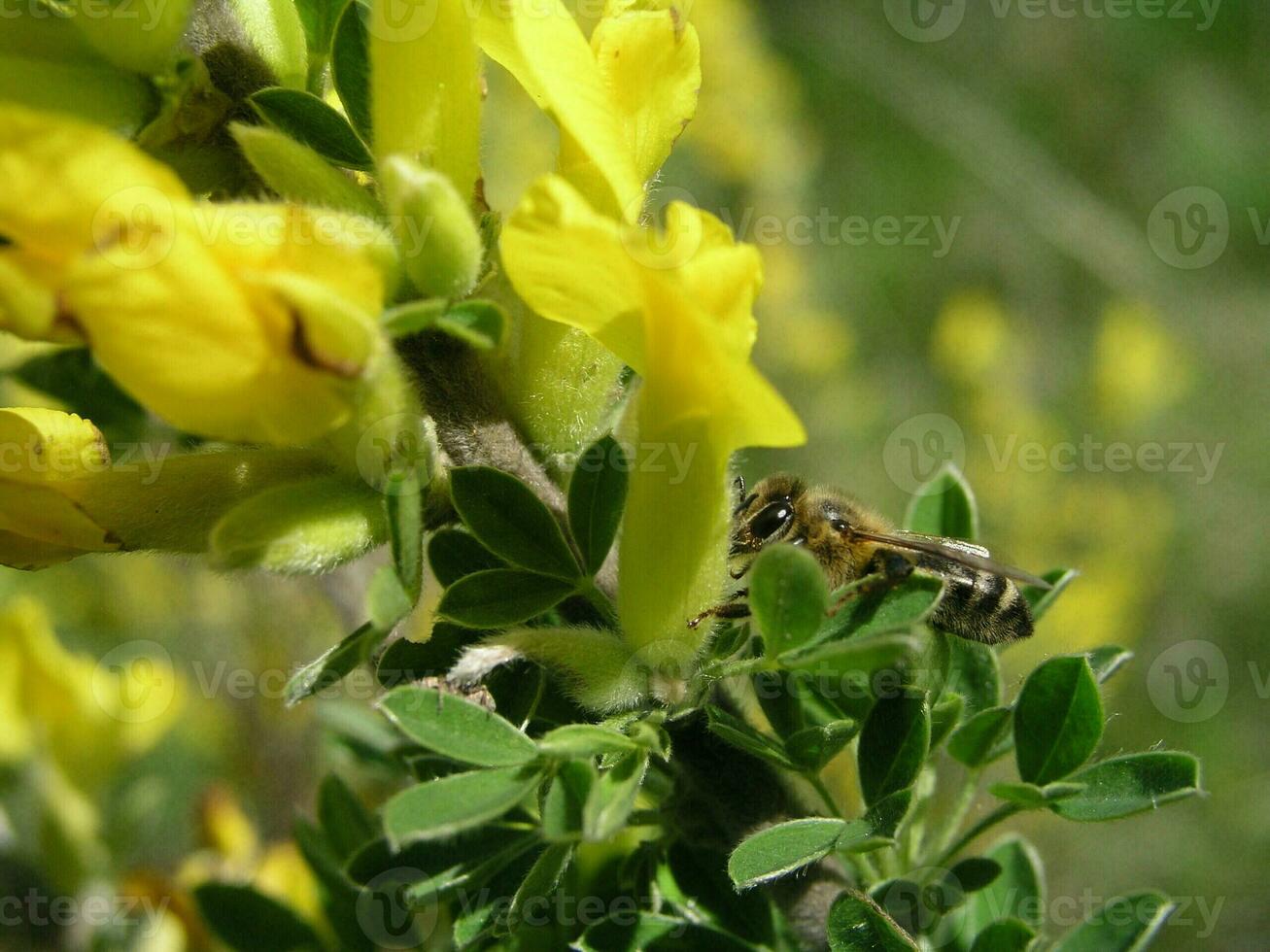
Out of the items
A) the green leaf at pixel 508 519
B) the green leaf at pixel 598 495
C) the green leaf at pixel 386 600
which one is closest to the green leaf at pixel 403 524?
the green leaf at pixel 386 600

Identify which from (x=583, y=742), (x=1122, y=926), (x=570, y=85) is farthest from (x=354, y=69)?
(x=1122, y=926)

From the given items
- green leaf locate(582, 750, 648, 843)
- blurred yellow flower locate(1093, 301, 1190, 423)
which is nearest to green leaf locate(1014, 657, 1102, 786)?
green leaf locate(582, 750, 648, 843)

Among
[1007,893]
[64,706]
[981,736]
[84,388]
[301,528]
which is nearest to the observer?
[301,528]

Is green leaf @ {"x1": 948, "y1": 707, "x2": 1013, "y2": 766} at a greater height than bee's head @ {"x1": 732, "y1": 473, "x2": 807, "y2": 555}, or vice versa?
bee's head @ {"x1": 732, "y1": 473, "x2": 807, "y2": 555}

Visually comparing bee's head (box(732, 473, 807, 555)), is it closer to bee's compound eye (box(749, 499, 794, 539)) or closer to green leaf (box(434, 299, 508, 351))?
bee's compound eye (box(749, 499, 794, 539))

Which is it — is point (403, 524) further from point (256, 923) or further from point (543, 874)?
point (256, 923)
